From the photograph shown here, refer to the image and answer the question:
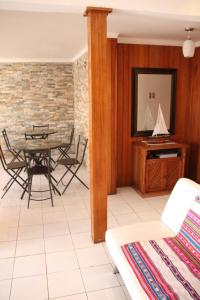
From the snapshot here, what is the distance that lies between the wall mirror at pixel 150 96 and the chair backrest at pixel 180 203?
1.91 metres

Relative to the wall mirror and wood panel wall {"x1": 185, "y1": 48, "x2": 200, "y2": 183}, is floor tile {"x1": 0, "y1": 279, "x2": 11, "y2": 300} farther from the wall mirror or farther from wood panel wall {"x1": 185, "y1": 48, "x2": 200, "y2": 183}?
wood panel wall {"x1": 185, "y1": 48, "x2": 200, "y2": 183}

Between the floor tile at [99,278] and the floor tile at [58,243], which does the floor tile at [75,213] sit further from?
the floor tile at [99,278]

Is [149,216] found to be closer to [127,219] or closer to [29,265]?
[127,219]

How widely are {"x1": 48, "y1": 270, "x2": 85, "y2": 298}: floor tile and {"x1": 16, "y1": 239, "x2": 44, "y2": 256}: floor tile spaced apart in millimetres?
398

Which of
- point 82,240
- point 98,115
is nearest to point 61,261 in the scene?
point 82,240

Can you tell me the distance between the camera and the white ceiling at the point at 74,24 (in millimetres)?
2068

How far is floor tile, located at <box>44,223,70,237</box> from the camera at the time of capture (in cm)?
274

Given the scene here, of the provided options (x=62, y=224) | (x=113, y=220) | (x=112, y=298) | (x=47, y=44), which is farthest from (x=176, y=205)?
(x=47, y=44)

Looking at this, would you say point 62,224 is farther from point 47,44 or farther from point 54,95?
point 54,95

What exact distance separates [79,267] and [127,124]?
7.49ft

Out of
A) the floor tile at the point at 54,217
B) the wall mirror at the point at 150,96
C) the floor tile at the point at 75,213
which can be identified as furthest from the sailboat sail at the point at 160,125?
the floor tile at the point at 54,217

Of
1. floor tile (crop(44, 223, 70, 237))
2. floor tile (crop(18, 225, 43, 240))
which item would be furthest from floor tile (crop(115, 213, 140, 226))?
floor tile (crop(18, 225, 43, 240))

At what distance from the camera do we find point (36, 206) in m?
3.42

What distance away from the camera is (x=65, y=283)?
2008mm
